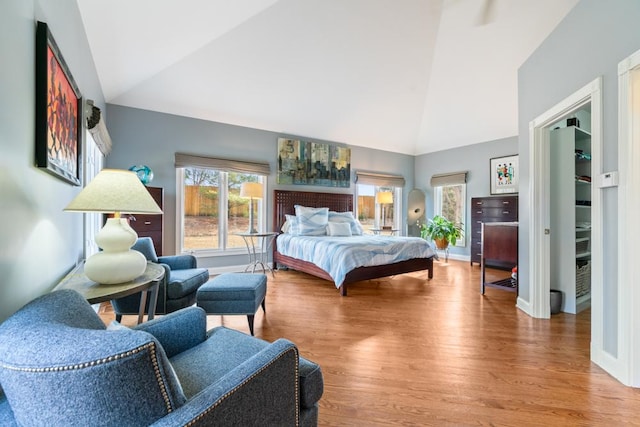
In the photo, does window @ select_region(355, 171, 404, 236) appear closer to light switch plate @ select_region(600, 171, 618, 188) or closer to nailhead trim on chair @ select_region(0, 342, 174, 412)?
light switch plate @ select_region(600, 171, 618, 188)

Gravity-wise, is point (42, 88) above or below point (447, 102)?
below

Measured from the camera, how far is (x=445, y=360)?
2.01 meters

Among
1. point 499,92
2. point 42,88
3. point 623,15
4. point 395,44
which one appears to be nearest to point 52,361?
point 42,88

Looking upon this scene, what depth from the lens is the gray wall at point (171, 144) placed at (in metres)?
3.89

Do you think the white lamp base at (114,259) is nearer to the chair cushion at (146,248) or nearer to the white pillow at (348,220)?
the chair cushion at (146,248)

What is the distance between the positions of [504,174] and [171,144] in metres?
5.92

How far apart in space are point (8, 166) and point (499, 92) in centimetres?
569

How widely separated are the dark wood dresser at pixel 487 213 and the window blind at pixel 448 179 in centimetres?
58

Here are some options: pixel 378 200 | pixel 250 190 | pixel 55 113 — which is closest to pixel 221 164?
pixel 250 190

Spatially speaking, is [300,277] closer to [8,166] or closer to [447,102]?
[8,166]

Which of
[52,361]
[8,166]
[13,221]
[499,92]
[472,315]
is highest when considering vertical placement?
[499,92]

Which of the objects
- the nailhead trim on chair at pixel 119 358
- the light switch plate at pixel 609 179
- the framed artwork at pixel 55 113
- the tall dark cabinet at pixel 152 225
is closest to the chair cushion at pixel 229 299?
the framed artwork at pixel 55 113

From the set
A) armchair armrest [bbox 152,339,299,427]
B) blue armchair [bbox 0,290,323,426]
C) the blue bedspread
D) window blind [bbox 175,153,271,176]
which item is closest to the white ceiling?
window blind [bbox 175,153,271,176]

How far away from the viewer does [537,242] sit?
110 inches
